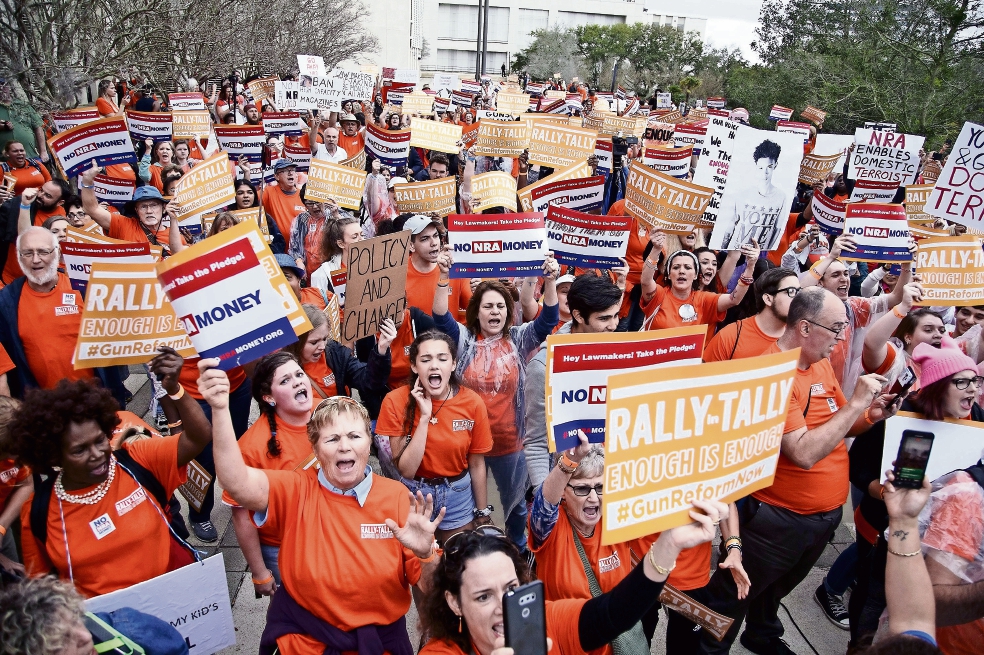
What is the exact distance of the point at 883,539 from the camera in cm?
321

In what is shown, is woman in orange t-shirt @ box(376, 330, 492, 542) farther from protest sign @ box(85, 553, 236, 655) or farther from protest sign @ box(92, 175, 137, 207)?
protest sign @ box(92, 175, 137, 207)

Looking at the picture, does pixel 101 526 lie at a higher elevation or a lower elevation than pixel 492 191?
lower

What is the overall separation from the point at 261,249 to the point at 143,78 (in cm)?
2158

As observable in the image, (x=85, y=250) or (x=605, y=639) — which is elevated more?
(x=85, y=250)

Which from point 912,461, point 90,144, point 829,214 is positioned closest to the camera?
point 912,461

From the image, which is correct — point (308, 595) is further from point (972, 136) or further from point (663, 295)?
point (972, 136)

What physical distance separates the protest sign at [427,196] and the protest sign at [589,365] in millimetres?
4534

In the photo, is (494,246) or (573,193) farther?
(573,193)

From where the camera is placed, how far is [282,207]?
8375mm

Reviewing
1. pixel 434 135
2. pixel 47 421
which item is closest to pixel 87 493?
pixel 47 421

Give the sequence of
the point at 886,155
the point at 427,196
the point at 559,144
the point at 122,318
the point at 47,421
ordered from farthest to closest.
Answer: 1. the point at 886,155
2. the point at 559,144
3. the point at 427,196
4. the point at 122,318
5. the point at 47,421

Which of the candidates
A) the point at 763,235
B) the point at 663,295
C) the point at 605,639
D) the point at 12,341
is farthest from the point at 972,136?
the point at 12,341

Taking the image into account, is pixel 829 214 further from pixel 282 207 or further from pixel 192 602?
pixel 192 602

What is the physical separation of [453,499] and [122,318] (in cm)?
217
